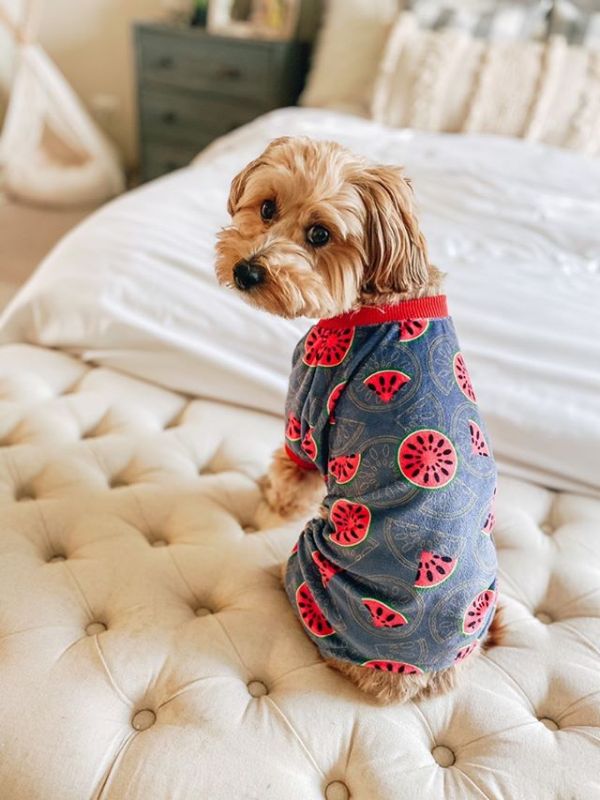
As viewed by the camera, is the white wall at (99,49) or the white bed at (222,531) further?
the white wall at (99,49)

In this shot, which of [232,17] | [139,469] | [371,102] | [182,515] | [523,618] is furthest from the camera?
[232,17]

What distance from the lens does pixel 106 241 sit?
1.76 metres

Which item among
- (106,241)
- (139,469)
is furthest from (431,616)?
(106,241)

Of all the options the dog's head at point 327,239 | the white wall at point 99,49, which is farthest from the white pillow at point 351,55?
the dog's head at point 327,239

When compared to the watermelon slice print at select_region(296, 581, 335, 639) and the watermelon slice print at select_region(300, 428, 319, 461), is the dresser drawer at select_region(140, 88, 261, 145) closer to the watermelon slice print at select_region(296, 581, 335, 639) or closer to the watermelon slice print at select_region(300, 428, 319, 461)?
the watermelon slice print at select_region(300, 428, 319, 461)

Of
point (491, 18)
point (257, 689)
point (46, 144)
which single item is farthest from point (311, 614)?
point (46, 144)

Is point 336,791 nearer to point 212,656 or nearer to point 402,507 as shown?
point 212,656

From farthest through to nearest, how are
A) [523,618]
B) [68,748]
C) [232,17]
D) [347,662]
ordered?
[232,17]
[523,618]
[347,662]
[68,748]

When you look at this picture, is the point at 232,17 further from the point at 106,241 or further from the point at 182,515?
the point at 182,515

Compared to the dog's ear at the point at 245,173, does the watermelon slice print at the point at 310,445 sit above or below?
below

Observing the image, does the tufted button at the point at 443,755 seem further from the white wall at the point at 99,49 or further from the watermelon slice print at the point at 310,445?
the white wall at the point at 99,49

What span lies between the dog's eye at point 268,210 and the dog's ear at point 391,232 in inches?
6.1

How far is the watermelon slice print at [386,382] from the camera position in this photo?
0.95m

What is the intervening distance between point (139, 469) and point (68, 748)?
0.58 metres
